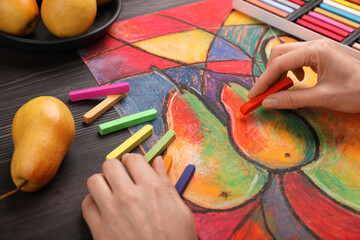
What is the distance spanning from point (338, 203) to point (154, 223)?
37 centimetres

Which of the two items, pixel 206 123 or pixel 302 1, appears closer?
pixel 206 123

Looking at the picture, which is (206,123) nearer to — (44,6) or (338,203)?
(338,203)

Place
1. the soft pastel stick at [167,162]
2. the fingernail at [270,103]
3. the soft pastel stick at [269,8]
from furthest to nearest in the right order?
the soft pastel stick at [269,8] → the fingernail at [270,103] → the soft pastel stick at [167,162]

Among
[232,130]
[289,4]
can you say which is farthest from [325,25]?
[232,130]

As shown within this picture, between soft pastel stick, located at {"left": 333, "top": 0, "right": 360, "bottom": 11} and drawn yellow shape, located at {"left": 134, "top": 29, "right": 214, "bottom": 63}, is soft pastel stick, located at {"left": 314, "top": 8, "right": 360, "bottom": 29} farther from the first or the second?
drawn yellow shape, located at {"left": 134, "top": 29, "right": 214, "bottom": 63}

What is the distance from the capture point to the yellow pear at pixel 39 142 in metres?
0.61

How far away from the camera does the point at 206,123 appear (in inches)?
30.8

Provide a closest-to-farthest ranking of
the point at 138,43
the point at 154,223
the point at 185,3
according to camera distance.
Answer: the point at 154,223, the point at 138,43, the point at 185,3

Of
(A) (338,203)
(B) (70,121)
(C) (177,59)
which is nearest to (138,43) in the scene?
(C) (177,59)

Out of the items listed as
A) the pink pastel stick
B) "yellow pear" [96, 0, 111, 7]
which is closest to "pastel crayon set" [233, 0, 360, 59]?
the pink pastel stick

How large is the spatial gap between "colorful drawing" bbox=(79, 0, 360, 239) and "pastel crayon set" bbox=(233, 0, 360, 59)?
37mm

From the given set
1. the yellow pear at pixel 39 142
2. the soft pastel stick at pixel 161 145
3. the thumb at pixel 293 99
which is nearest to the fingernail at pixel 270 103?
the thumb at pixel 293 99

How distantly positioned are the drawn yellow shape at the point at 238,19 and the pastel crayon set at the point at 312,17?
0.01 m

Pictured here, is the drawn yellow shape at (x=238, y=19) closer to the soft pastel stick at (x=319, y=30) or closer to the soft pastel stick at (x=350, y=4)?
the soft pastel stick at (x=319, y=30)
